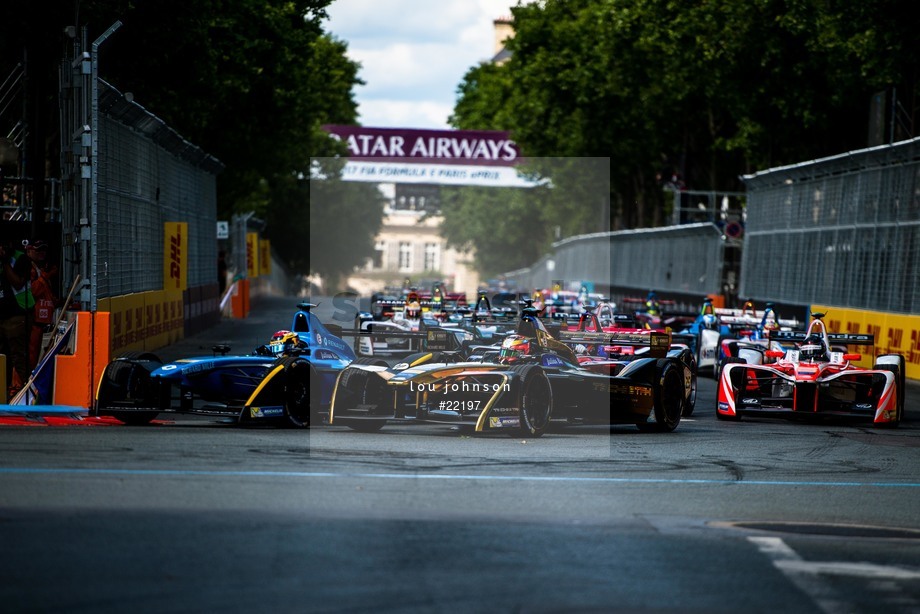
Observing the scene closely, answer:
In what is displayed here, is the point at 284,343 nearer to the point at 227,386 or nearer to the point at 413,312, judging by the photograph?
the point at 227,386

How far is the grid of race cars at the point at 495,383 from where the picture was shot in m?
13.0

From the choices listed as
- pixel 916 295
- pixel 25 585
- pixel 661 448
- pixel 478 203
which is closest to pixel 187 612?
pixel 25 585

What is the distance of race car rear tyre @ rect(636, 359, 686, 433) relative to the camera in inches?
570

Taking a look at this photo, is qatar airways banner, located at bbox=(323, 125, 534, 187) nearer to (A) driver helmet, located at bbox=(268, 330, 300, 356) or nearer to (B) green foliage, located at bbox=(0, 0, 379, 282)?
(B) green foliage, located at bbox=(0, 0, 379, 282)

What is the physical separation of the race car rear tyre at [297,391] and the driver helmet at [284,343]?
49cm

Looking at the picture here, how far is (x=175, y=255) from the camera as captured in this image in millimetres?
24938

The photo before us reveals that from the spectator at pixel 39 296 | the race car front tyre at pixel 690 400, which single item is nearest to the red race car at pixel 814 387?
the race car front tyre at pixel 690 400

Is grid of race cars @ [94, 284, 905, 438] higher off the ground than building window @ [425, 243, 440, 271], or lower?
higher

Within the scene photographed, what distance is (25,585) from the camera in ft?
21.0

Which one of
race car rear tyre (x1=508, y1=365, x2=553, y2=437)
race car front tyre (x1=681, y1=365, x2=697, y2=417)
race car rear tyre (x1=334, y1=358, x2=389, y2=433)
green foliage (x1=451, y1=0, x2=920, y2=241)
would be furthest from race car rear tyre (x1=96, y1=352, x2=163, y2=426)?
green foliage (x1=451, y1=0, x2=920, y2=241)

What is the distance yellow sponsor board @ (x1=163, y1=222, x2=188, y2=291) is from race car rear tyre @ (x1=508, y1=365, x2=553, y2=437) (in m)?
12.4

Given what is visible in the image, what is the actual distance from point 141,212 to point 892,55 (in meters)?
17.4

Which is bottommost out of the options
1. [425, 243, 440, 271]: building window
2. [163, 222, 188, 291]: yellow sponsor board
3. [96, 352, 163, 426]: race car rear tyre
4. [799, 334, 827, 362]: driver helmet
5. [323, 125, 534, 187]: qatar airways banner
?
[425, 243, 440, 271]: building window

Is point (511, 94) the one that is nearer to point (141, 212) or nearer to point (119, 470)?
point (141, 212)
